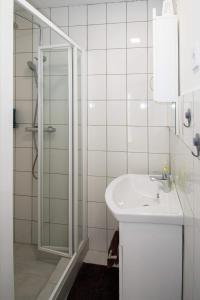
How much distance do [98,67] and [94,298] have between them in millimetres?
1785

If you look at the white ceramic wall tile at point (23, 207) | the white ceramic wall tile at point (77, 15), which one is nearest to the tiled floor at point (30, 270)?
the white ceramic wall tile at point (23, 207)

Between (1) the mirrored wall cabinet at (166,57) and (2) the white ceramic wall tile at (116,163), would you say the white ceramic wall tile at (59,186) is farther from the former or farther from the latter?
(1) the mirrored wall cabinet at (166,57)

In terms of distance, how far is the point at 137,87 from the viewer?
203 cm

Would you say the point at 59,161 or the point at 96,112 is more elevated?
the point at 96,112

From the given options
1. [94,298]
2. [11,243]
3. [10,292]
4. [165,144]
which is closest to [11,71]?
[11,243]

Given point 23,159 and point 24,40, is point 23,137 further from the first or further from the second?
point 24,40

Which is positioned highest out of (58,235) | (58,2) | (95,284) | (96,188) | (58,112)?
(58,2)

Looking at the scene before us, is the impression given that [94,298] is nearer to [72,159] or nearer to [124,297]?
[124,297]

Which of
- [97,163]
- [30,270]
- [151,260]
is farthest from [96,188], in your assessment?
[151,260]

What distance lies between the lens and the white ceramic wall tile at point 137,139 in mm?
2049

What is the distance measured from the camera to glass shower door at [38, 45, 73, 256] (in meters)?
1.69

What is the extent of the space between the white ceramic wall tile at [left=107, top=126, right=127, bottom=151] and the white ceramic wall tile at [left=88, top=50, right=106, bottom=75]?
1.64ft

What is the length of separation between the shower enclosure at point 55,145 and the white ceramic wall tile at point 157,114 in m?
0.56

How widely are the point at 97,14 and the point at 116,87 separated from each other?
64 centimetres
